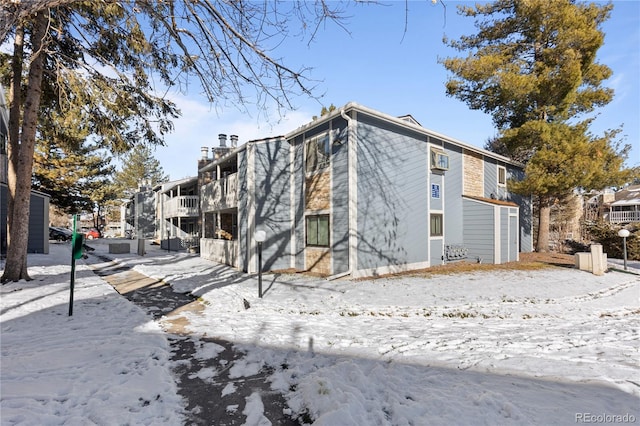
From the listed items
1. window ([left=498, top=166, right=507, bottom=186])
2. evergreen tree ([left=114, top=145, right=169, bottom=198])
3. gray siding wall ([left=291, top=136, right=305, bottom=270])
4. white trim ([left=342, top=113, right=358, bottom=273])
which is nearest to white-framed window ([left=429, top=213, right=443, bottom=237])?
white trim ([left=342, top=113, right=358, bottom=273])

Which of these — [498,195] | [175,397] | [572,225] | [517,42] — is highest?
[517,42]

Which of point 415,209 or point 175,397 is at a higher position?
point 415,209

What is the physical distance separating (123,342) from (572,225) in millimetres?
30539

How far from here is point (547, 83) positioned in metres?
14.6

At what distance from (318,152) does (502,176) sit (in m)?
12.1

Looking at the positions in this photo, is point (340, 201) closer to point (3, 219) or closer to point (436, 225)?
point (436, 225)

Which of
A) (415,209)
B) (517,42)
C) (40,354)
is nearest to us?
(40,354)

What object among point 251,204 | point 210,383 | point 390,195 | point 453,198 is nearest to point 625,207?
point 453,198

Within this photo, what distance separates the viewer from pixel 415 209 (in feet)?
43.2

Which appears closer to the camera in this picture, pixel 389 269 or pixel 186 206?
pixel 389 269

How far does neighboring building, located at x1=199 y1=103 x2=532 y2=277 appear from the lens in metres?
11.4

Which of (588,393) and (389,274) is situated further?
(389,274)

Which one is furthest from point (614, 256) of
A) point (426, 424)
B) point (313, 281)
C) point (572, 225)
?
point (426, 424)

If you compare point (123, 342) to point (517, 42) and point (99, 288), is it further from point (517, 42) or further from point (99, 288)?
point (517, 42)
